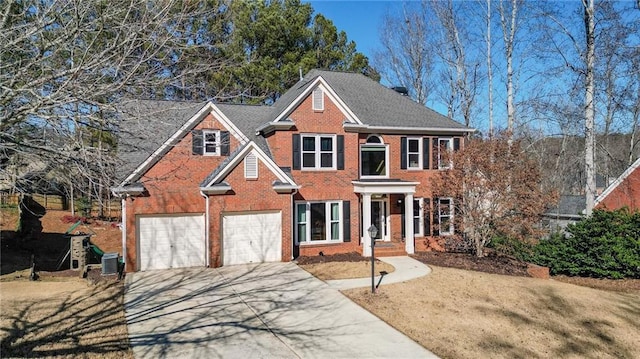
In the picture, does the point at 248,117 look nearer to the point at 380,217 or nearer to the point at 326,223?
the point at 326,223

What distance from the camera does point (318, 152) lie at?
16.8 m

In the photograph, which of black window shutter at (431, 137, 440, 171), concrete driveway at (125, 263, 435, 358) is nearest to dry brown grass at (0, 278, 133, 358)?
concrete driveway at (125, 263, 435, 358)

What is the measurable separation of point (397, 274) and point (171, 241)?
8154mm

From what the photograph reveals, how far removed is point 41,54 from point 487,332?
9.89 meters

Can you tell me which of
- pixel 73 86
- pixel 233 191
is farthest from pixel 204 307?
pixel 73 86

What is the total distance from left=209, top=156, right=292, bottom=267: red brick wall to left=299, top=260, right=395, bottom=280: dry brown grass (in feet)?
5.02

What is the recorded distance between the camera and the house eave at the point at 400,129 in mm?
16922

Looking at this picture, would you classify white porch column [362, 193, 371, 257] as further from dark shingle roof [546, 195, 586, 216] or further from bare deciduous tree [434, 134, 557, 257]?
dark shingle roof [546, 195, 586, 216]

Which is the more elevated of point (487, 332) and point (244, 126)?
point (244, 126)

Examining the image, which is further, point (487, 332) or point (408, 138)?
point (408, 138)

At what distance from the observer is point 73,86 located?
5152 mm

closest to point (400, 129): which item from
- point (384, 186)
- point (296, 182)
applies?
point (384, 186)

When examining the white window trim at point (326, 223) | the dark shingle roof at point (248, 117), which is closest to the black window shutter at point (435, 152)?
the white window trim at point (326, 223)

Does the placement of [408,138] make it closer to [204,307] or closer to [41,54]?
[204,307]
